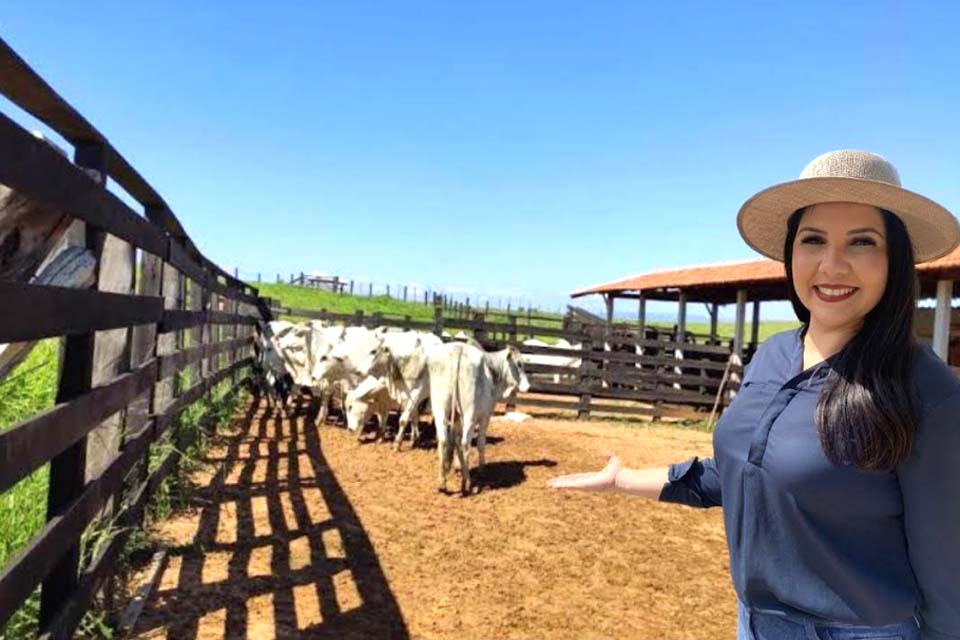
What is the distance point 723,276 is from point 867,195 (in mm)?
18443

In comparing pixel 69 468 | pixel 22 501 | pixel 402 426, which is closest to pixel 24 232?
pixel 69 468

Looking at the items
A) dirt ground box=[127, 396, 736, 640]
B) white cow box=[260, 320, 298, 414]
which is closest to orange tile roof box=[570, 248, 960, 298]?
dirt ground box=[127, 396, 736, 640]

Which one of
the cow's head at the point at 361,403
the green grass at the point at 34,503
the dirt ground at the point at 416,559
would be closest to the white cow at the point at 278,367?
the cow's head at the point at 361,403

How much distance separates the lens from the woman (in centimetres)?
153

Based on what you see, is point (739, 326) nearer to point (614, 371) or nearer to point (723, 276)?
point (723, 276)

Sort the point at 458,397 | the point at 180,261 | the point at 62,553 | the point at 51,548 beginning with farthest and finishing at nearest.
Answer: the point at 458,397, the point at 180,261, the point at 62,553, the point at 51,548

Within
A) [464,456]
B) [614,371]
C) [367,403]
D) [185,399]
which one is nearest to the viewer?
[185,399]

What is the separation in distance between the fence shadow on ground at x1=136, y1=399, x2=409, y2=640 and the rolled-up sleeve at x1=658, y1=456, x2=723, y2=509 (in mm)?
2289

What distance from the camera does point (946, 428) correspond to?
59.1 inches

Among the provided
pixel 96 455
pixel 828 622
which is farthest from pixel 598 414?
pixel 828 622

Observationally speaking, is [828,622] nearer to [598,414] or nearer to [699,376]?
[598,414]

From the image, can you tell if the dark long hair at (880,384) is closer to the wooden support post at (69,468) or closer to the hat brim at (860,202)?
the hat brim at (860,202)

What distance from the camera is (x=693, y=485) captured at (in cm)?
228

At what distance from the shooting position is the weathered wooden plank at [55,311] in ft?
5.59
